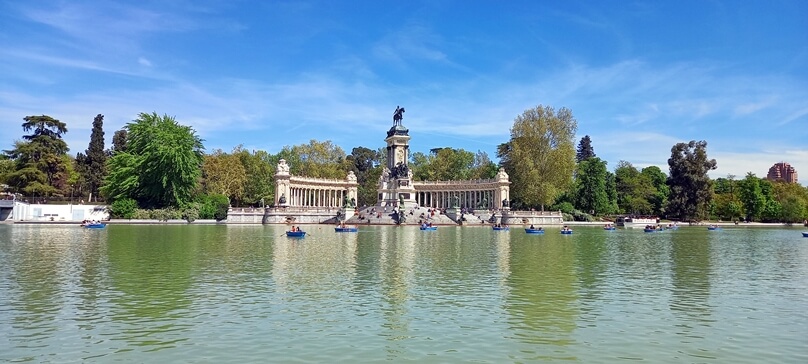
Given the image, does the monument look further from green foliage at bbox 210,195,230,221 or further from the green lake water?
the green lake water

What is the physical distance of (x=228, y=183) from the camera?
290ft

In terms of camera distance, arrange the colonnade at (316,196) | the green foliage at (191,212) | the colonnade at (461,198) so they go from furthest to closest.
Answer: the colonnade at (316,196), the colonnade at (461,198), the green foliage at (191,212)

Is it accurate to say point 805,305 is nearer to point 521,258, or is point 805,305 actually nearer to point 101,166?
point 521,258

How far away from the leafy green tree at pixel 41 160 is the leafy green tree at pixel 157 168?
932 centimetres

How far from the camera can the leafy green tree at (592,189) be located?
91.4 m

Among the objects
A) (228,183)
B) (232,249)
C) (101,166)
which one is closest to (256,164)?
(228,183)

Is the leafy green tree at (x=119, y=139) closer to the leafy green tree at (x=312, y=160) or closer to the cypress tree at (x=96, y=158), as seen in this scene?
the cypress tree at (x=96, y=158)

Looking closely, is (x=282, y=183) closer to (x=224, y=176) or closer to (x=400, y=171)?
(x=224, y=176)

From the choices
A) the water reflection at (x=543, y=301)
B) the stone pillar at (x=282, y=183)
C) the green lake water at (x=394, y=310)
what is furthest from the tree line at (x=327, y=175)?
the water reflection at (x=543, y=301)

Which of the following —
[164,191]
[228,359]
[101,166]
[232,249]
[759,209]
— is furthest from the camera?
[759,209]

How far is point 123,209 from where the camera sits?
6938 centimetres

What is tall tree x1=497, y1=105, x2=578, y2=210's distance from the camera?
278 feet

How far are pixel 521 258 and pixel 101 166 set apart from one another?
246 ft

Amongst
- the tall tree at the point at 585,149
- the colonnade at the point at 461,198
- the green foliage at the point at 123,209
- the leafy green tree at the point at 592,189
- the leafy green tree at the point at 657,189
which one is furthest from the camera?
the tall tree at the point at 585,149
